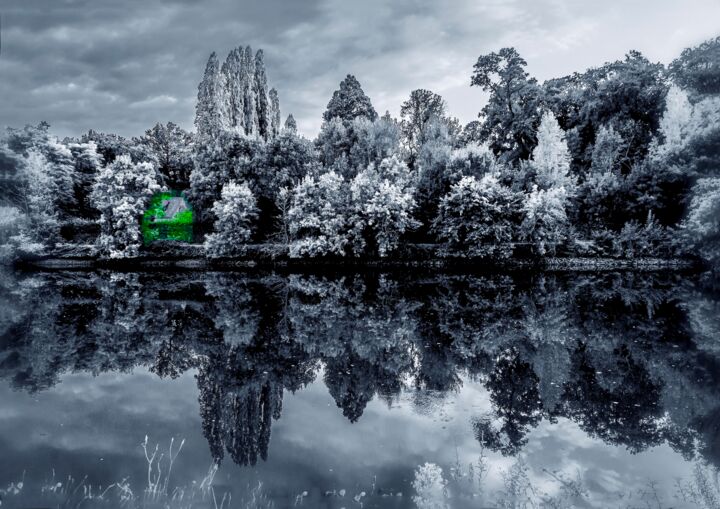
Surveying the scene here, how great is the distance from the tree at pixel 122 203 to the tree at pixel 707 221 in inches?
1350

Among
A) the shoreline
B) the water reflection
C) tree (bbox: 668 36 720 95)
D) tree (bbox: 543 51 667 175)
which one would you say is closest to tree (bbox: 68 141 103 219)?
the shoreline

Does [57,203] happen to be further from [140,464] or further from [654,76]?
[654,76]

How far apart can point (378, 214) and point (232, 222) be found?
10.1 metres

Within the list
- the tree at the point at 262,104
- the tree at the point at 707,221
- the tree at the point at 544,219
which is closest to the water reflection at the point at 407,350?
the tree at the point at 707,221

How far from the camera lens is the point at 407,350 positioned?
11.6 m

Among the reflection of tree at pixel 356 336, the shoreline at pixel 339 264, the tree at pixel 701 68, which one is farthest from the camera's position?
the tree at pixel 701 68

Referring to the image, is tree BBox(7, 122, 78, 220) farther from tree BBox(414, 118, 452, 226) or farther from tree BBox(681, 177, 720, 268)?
tree BBox(681, 177, 720, 268)

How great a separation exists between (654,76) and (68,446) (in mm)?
47322

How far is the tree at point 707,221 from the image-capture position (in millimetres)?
23734

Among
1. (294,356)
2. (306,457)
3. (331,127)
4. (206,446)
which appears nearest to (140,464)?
(206,446)

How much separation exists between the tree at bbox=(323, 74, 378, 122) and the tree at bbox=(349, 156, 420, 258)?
81.9 feet

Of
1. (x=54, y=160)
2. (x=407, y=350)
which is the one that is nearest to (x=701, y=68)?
(x=407, y=350)

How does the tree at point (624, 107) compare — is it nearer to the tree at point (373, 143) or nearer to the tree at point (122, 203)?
the tree at point (373, 143)

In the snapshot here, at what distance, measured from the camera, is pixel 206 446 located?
671cm
